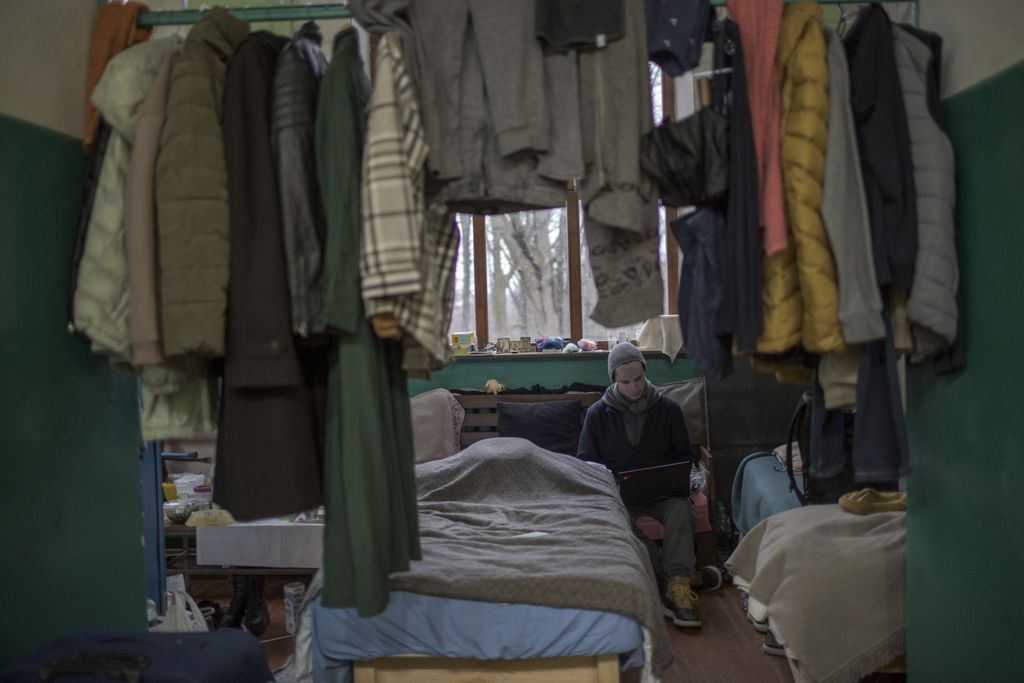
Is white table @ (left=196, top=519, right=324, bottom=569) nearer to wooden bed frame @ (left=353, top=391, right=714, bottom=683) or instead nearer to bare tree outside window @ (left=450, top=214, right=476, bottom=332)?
wooden bed frame @ (left=353, top=391, right=714, bottom=683)

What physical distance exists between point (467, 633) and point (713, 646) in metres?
1.48

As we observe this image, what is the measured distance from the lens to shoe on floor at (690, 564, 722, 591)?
4.43m

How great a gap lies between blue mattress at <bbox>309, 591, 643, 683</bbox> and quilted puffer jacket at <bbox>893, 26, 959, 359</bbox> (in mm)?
1388

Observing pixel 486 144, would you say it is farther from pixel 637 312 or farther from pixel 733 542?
pixel 733 542

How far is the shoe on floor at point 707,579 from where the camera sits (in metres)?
4.43

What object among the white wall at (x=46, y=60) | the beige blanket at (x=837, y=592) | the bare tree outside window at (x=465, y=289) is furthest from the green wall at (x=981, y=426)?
the bare tree outside window at (x=465, y=289)

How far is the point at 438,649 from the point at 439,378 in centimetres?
274

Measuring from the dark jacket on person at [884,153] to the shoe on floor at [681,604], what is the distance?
2.53 m

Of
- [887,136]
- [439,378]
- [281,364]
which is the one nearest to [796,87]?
[887,136]

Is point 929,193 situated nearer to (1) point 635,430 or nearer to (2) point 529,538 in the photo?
(2) point 529,538

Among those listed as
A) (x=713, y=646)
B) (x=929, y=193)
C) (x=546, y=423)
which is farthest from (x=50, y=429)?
(x=546, y=423)

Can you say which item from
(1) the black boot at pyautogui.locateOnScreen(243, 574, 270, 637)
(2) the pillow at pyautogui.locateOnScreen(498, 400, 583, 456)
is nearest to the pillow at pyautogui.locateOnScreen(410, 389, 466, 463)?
(2) the pillow at pyautogui.locateOnScreen(498, 400, 583, 456)

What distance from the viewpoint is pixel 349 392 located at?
5.30 feet

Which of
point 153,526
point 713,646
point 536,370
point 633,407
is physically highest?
point 536,370
